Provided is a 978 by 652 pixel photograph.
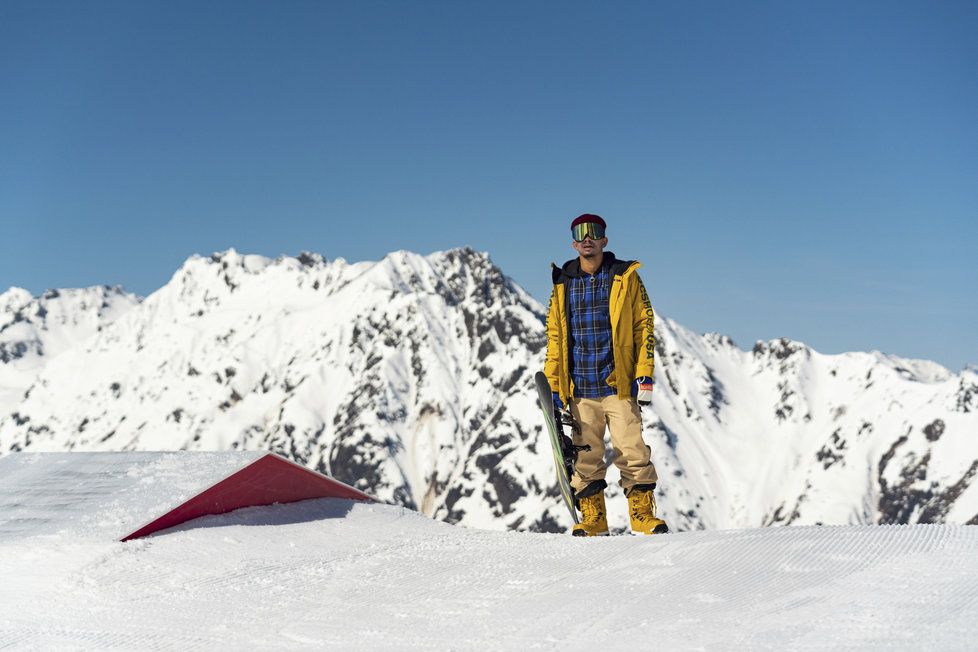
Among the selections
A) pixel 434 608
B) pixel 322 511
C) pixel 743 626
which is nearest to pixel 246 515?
pixel 322 511

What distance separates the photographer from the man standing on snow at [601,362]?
10664 mm

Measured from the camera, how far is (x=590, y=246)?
1091 centimetres

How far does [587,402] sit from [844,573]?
504 centimetres

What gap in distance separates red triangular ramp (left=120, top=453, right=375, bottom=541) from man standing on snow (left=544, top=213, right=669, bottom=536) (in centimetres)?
291

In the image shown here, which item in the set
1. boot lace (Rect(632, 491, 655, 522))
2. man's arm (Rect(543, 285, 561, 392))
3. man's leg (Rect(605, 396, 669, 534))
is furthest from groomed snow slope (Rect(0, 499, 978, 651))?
man's arm (Rect(543, 285, 561, 392))

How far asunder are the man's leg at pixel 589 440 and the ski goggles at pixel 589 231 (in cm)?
201

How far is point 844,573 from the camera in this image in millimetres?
6176

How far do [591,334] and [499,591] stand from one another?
4810 mm

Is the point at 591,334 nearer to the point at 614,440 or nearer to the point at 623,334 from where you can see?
the point at 623,334

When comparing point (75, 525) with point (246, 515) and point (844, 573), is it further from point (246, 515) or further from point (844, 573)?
point (844, 573)

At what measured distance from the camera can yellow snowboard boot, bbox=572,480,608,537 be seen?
11.1 meters

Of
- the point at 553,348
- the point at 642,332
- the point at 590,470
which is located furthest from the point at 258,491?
the point at 642,332

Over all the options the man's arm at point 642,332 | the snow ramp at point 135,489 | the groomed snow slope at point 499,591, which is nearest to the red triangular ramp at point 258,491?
the snow ramp at point 135,489

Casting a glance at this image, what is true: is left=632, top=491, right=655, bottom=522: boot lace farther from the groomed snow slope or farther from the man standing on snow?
the groomed snow slope
